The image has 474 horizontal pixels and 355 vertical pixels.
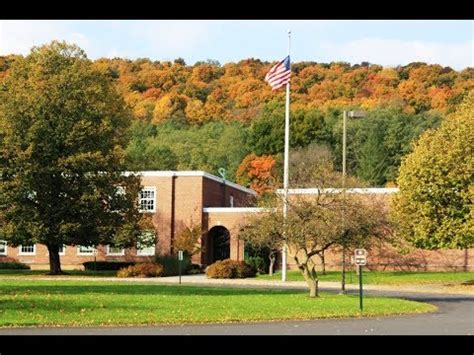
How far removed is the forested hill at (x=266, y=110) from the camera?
81250 millimetres

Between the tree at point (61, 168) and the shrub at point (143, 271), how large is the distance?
76.1 inches

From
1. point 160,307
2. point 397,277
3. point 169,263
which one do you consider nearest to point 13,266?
point 169,263

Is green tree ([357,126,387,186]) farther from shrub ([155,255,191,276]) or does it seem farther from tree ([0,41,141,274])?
tree ([0,41,141,274])

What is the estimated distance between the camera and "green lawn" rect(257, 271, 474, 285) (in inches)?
1895

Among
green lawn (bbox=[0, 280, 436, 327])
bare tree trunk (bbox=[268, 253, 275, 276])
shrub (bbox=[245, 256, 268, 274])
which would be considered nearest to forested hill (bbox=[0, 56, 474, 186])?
shrub (bbox=[245, 256, 268, 274])

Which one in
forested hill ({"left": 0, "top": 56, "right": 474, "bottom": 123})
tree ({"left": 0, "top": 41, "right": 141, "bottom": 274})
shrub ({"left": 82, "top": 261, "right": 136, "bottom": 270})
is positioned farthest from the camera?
forested hill ({"left": 0, "top": 56, "right": 474, "bottom": 123})

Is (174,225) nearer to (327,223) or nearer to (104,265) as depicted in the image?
(104,265)

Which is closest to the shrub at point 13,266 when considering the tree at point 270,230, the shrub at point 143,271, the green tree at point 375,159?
the shrub at point 143,271

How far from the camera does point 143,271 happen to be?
5228cm

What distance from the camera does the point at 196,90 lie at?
279ft

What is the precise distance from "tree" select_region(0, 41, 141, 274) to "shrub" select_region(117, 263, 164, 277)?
1.93 metres

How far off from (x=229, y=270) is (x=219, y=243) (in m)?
12.1
